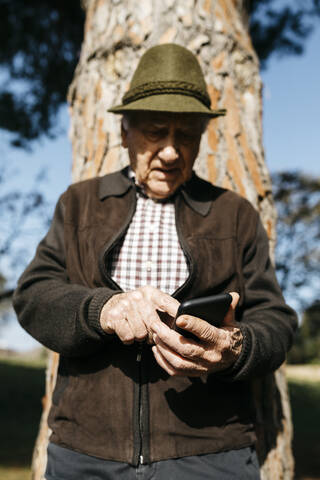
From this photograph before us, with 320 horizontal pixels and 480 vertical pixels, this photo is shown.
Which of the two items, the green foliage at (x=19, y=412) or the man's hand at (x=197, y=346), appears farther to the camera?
the green foliage at (x=19, y=412)

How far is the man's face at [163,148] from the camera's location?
2031mm

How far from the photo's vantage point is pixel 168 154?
2010mm

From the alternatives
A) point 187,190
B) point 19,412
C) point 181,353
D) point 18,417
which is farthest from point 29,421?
point 181,353

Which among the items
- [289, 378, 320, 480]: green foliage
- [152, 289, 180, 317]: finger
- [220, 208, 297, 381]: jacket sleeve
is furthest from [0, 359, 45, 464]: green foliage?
[152, 289, 180, 317]: finger

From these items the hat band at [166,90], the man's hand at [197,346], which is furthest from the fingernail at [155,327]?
the hat band at [166,90]

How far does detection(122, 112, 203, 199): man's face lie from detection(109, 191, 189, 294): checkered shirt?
15 cm

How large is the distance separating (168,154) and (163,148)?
4 cm

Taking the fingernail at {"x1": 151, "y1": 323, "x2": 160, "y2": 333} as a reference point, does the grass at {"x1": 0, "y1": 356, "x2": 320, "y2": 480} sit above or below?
below

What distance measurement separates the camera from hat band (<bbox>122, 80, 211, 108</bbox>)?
202 cm

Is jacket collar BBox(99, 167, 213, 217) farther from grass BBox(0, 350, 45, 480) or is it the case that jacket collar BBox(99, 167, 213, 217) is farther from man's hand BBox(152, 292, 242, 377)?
grass BBox(0, 350, 45, 480)

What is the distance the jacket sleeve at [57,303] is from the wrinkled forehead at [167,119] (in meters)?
0.49

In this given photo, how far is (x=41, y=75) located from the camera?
691 centimetres

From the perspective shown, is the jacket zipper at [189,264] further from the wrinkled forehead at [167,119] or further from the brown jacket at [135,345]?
the wrinkled forehead at [167,119]

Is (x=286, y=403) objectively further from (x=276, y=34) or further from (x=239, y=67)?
(x=276, y=34)
